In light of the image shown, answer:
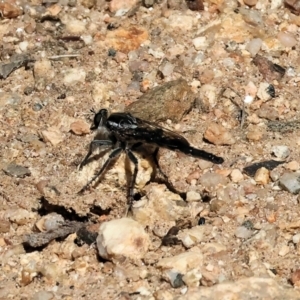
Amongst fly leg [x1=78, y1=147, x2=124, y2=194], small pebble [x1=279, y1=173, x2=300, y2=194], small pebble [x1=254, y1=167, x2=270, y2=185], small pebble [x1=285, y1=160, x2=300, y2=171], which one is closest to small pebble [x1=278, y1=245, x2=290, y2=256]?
small pebble [x1=279, y1=173, x2=300, y2=194]

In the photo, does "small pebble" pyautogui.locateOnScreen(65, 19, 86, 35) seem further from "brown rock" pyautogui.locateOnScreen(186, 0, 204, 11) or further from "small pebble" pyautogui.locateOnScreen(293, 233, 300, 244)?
"small pebble" pyautogui.locateOnScreen(293, 233, 300, 244)

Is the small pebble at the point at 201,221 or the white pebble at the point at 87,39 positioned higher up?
the white pebble at the point at 87,39

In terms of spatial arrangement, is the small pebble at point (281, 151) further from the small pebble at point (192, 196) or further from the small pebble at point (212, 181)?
the small pebble at point (192, 196)

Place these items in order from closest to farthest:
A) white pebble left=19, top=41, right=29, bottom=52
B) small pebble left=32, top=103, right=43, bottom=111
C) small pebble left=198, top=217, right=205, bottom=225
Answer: small pebble left=198, top=217, right=205, bottom=225, small pebble left=32, top=103, right=43, bottom=111, white pebble left=19, top=41, right=29, bottom=52

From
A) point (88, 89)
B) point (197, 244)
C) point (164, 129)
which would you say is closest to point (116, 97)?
point (88, 89)

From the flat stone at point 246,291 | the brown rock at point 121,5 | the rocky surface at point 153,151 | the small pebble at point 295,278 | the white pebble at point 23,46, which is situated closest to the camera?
the flat stone at point 246,291

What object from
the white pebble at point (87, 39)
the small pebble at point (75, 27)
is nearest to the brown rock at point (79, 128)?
the white pebble at point (87, 39)

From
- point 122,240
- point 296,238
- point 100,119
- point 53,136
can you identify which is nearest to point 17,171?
point 53,136

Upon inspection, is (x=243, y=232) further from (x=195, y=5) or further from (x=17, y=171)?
(x=195, y=5)
